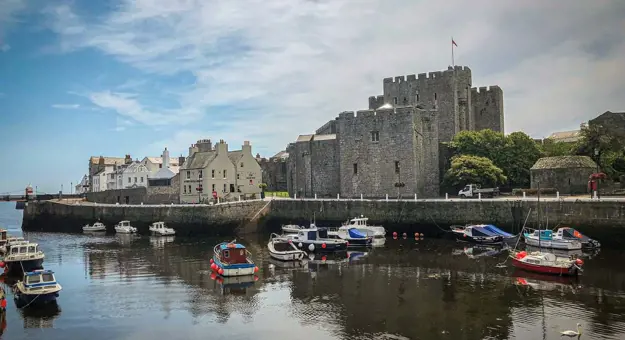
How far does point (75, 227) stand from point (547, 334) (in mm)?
40075

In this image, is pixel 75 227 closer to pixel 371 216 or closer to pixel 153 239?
pixel 153 239

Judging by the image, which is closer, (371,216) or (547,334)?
(547,334)

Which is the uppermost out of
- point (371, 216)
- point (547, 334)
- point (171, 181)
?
point (171, 181)

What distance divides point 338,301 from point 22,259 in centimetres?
1479

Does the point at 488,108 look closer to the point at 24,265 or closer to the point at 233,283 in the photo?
the point at 233,283

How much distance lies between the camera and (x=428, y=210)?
32469 mm

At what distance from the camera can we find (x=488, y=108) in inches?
1925

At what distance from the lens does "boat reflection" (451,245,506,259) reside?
2573 cm

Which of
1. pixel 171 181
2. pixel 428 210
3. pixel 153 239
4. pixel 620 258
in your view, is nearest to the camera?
pixel 620 258

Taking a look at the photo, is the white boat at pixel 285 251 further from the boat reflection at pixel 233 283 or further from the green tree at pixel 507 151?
the green tree at pixel 507 151

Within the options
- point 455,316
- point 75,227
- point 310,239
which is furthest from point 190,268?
point 75,227

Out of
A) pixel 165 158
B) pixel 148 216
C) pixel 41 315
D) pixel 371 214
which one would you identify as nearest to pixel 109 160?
pixel 165 158

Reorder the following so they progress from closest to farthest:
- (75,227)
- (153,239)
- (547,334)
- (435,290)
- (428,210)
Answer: (547,334) → (435,290) → (428,210) → (153,239) → (75,227)

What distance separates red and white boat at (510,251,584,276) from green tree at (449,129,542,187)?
19111 mm
